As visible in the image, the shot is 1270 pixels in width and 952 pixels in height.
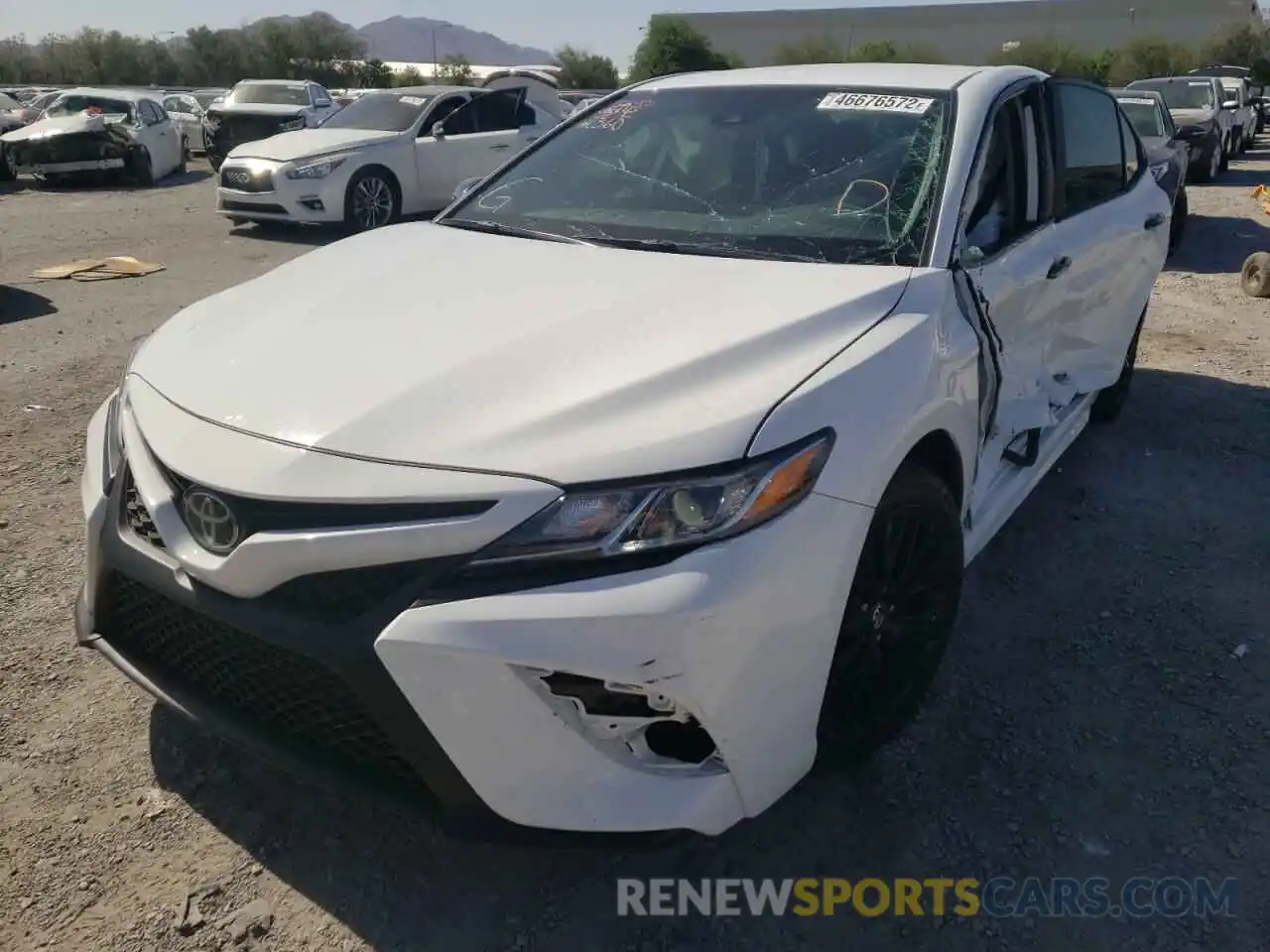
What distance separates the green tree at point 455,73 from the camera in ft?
185

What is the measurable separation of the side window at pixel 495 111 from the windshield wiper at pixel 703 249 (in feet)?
31.5

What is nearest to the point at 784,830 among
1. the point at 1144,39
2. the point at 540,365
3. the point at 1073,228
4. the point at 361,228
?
the point at 540,365

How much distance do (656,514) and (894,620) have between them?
857 mm

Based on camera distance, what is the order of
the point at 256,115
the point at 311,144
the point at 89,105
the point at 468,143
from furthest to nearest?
the point at 89,105 < the point at 256,115 < the point at 468,143 < the point at 311,144

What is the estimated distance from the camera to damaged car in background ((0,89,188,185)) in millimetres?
15109

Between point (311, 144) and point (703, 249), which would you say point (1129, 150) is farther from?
point (311, 144)

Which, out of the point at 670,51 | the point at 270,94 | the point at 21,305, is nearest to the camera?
the point at 21,305

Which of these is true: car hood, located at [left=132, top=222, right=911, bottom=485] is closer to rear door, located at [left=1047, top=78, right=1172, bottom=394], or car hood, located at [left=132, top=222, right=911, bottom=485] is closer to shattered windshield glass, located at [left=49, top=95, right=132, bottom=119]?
rear door, located at [left=1047, top=78, right=1172, bottom=394]

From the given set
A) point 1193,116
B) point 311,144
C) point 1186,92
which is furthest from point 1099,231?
point 1186,92

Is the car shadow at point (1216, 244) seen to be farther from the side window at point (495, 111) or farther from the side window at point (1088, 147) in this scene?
the side window at point (495, 111)

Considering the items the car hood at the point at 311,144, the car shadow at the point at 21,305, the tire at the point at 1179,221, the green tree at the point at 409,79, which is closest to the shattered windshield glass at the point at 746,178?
the car shadow at the point at 21,305

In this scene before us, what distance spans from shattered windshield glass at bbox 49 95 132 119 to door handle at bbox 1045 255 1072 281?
1656 cm

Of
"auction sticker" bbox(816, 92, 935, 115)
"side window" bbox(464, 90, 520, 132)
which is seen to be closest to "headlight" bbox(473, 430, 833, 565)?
"auction sticker" bbox(816, 92, 935, 115)

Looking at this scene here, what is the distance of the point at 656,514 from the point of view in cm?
184
